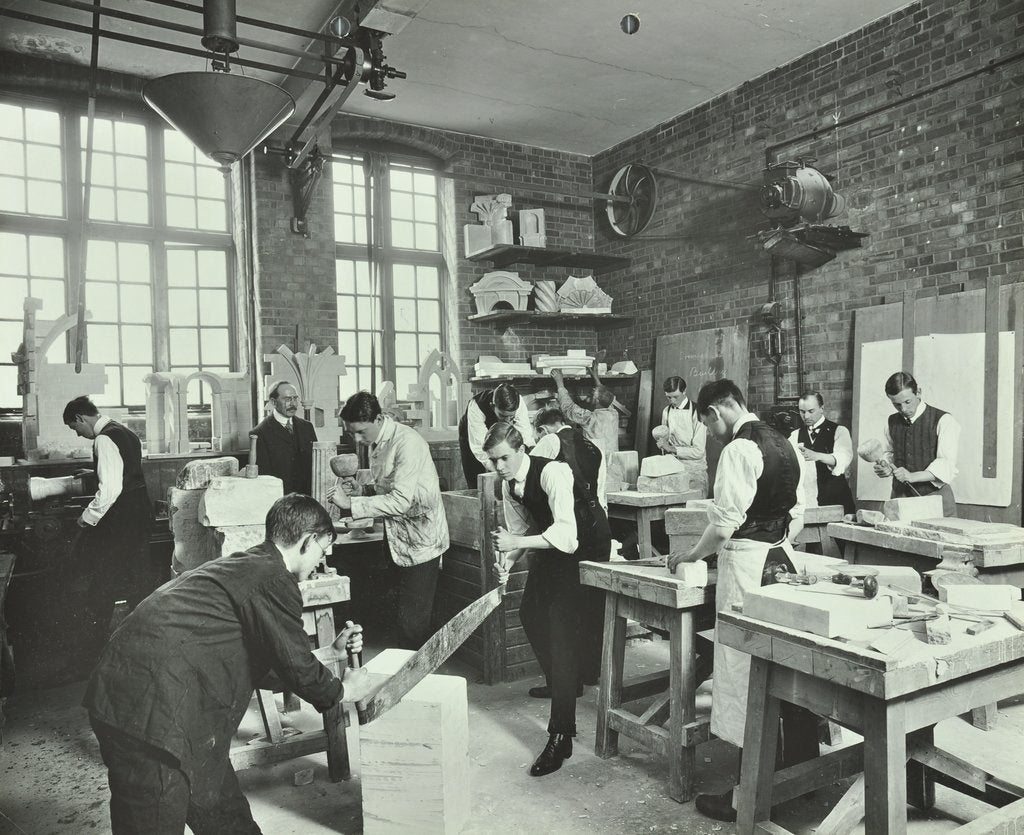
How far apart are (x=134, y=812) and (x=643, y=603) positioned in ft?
6.69

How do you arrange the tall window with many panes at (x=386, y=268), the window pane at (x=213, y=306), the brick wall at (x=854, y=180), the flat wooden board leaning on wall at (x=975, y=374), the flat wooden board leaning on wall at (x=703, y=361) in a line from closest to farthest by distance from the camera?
the flat wooden board leaning on wall at (x=975, y=374)
the brick wall at (x=854, y=180)
the flat wooden board leaning on wall at (x=703, y=361)
the window pane at (x=213, y=306)
the tall window with many panes at (x=386, y=268)

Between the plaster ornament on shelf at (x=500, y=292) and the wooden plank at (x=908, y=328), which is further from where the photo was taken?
the plaster ornament on shelf at (x=500, y=292)

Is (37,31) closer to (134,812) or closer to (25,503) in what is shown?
(25,503)

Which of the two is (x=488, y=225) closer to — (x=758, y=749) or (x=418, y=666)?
(x=418, y=666)

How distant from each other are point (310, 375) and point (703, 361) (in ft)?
12.2

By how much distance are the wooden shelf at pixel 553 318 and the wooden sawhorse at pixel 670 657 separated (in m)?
4.81

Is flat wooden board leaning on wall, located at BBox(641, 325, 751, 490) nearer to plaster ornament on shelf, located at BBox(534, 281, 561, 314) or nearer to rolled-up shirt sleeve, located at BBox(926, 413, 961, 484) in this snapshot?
plaster ornament on shelf, located at BBox(534, 281, 561, 314)

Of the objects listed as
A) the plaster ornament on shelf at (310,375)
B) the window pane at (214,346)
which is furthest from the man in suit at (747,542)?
the window pane at (214,346)

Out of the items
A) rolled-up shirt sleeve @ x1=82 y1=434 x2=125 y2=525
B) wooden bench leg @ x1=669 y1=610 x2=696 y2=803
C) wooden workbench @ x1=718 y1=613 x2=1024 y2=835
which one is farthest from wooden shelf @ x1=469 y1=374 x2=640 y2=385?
wooden workbench @ x1=718 y1=613 x2=1024 y2=835

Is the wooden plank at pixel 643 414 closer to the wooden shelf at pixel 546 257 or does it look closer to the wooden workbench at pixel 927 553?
the wooden shelf at pixel 546 257

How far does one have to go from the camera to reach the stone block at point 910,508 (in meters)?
4.32

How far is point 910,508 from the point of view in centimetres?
435

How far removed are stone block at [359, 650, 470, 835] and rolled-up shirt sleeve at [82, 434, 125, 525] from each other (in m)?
2.97

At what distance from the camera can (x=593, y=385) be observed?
856 cm
